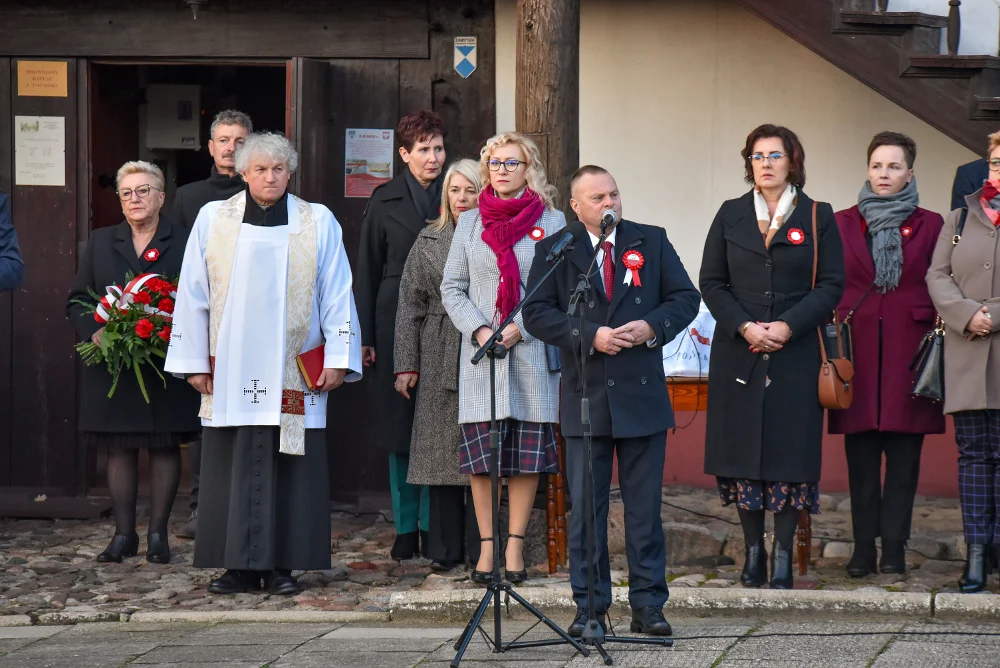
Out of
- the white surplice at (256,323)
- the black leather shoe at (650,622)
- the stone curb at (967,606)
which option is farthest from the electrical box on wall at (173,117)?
the stone curb at (967,606)

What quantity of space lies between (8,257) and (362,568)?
2421 mm

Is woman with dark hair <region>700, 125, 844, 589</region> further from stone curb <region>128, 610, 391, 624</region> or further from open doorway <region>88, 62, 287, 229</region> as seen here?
open doorway <region>88, 62, 287, 229</region>

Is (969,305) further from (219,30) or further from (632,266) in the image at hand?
(219,30)

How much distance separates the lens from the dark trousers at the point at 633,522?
549cm

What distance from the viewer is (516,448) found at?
639 centimetres

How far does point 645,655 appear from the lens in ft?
16.9

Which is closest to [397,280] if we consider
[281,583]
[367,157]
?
[281,583]

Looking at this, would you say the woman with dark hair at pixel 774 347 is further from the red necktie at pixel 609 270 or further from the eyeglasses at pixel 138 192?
the eyeglasses at pixel 138 192

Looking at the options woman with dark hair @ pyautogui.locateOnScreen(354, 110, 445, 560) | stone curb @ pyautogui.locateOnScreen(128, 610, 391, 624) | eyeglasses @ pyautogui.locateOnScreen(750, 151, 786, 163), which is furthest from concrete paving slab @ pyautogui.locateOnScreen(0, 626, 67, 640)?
eyeglasses @ pyautogui.locateOnScreen(750, 151, 786, 163)

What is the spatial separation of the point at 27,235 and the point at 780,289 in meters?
5.00

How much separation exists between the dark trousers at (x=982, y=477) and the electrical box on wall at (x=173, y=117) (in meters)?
6.31

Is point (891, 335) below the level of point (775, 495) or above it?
above

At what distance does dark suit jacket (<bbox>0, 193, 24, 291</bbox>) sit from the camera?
285 inches

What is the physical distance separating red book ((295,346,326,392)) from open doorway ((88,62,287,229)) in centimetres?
284
